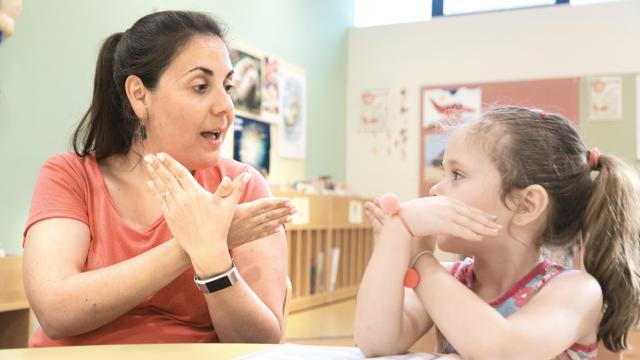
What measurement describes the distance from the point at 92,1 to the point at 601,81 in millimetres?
4111

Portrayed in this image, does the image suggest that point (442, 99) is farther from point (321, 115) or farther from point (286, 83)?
point (286, 83)

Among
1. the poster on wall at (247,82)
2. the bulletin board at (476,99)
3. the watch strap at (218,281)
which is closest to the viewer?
the watch strap at (218,281)

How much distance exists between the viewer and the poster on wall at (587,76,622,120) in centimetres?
533

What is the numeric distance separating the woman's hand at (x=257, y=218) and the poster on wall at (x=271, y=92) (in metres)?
3.58

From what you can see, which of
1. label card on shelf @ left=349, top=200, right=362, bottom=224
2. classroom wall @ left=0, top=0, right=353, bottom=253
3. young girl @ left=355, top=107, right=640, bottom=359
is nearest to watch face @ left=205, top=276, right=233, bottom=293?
young girl @ left=355, top=107, right=640, bottom=359

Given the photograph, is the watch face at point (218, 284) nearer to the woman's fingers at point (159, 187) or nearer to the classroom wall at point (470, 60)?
the woman's fingers at point (159, 187)

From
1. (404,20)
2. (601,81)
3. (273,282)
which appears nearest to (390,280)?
(273,282)

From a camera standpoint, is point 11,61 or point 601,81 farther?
point 601,81

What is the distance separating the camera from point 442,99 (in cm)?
589

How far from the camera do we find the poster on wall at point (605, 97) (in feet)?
17.5

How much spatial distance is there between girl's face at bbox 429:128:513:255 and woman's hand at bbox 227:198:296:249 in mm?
284

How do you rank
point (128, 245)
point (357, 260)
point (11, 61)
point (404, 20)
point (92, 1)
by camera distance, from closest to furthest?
point (128, 245) → point (11, 61) → point (92, 1) → point (357, 260) → point (404, 20)

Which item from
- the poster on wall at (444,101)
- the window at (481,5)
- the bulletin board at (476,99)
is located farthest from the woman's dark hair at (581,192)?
the window at (481,5)

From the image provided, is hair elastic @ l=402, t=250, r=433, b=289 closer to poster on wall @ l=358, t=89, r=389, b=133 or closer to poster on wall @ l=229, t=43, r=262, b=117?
poster on wall @ l=229, t=43, r=262, b=117
